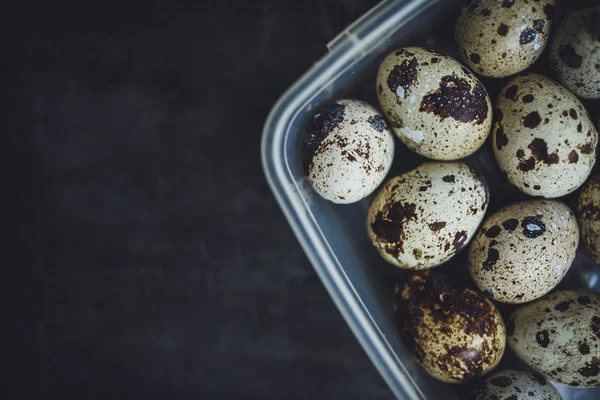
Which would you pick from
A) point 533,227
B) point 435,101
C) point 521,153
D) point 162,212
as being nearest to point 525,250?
point 533,227

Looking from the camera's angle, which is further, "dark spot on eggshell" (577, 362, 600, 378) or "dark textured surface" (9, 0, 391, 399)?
"dark textured surface" (9, 0, 391, 399)

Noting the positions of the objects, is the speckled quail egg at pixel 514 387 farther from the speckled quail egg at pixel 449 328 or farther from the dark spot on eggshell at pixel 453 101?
the dark spot on eggshell at pixel 453 101

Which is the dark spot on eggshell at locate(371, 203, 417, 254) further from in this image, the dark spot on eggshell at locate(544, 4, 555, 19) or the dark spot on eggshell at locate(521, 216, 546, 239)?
the dark spot on eggshell at locate(544, 4, 555, 19)

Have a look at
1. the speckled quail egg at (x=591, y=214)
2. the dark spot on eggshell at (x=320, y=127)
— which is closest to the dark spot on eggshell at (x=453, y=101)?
the dark spot on eggshell at (x=320, y=127)

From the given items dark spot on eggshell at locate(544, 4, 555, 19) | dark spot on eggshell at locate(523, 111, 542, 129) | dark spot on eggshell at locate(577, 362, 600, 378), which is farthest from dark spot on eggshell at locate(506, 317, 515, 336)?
dark spot on eggshell at locate(544, 4, 555, 19)

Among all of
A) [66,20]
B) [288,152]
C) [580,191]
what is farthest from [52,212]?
[580,191]

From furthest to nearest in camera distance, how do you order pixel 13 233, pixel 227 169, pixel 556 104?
pixel 13 233 → pixel 227 169 → pixel 556 104

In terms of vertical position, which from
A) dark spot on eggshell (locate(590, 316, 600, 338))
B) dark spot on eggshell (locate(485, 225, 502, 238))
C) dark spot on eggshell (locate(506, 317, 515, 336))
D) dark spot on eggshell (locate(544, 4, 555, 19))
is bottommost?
dark spot on eggshell (locate(506, 317, 515, 336))

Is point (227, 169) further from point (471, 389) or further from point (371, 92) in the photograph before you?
point (471, 389)
